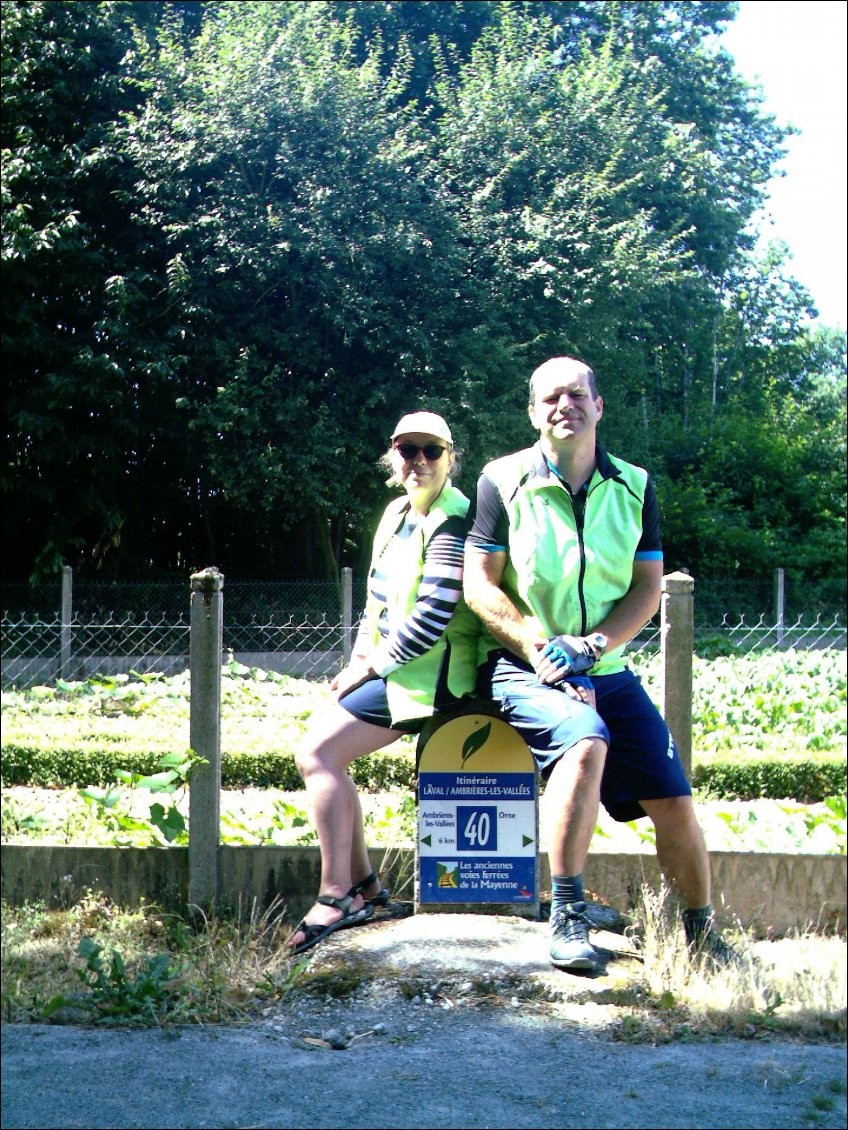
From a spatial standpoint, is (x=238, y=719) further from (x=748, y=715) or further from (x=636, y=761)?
(x=636, y=761)

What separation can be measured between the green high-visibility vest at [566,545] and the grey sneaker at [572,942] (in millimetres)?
774

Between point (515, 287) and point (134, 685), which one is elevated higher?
point (515, 287)

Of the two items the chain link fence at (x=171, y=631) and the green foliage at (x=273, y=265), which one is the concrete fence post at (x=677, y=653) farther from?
the green foliage at (x=273, y=265)

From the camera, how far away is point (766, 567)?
25031 millimetres

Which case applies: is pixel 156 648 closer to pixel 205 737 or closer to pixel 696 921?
pixel 205 737

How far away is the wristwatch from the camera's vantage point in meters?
3.99

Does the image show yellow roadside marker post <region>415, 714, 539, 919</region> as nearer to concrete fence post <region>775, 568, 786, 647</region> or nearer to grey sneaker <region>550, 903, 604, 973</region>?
grey sneaker <region>550, 903, 604, 973</region>

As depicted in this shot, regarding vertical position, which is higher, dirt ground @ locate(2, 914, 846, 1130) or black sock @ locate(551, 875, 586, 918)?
black sock @ locate(551, 875, 586, 918)

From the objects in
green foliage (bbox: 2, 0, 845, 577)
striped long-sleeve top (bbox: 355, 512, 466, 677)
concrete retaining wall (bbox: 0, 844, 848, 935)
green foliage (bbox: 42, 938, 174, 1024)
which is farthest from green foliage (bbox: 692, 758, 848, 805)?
green foliage (bbox: 2, 0, 845, 577)

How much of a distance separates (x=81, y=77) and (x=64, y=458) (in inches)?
241

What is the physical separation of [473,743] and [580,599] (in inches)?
27.1

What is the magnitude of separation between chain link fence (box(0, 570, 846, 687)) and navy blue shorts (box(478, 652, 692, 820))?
9.06 m

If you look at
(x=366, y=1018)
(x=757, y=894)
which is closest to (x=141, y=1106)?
(x=366, y=1018)

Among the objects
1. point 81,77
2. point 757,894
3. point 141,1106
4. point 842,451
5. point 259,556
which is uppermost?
point 81,77
